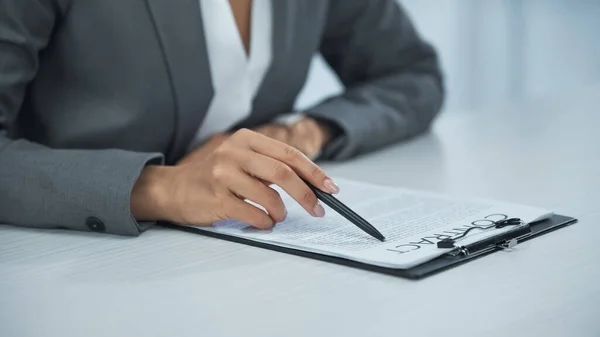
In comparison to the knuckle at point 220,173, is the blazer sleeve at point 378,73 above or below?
above

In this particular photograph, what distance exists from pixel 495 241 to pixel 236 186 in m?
0.27

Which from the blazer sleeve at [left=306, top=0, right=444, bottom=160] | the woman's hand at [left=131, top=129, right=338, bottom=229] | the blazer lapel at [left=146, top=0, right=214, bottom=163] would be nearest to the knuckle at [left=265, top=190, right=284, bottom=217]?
the woman's hand at [left=131, top=129, right=338, bottom=229]

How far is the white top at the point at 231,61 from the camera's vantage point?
1.35m

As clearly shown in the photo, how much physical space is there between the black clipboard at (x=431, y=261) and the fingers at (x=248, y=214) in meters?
0.02

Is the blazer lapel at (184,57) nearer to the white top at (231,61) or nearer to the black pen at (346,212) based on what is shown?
the white top at (231,61)

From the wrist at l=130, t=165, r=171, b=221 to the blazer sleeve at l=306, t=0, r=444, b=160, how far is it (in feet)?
1.46

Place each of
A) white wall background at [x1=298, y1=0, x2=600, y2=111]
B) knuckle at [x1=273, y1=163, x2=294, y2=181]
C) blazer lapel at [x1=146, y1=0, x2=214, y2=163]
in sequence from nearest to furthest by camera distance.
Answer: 1. knuckle at [x1=273, y1=163, x2=294, y2=181]
2. blazer lapel at [x1=146, y1=0, x2=214, y2=163]
3. white wall background at [x1=298, y1=0, x2=600, y2=111]

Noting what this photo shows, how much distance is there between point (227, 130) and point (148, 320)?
682 mm

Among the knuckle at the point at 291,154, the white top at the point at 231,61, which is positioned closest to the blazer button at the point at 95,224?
the knuckle at the point at 291,154

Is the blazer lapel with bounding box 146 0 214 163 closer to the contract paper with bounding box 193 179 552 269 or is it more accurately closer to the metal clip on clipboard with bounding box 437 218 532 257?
the contract paper with bounding box 193 179 552 269

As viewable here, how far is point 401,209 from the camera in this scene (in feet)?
3.67

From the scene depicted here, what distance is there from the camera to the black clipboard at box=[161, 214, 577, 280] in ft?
2.97

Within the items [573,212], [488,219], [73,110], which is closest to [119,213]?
[73,110]

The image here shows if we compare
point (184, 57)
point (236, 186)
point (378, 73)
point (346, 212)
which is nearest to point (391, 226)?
point (346, 212)
